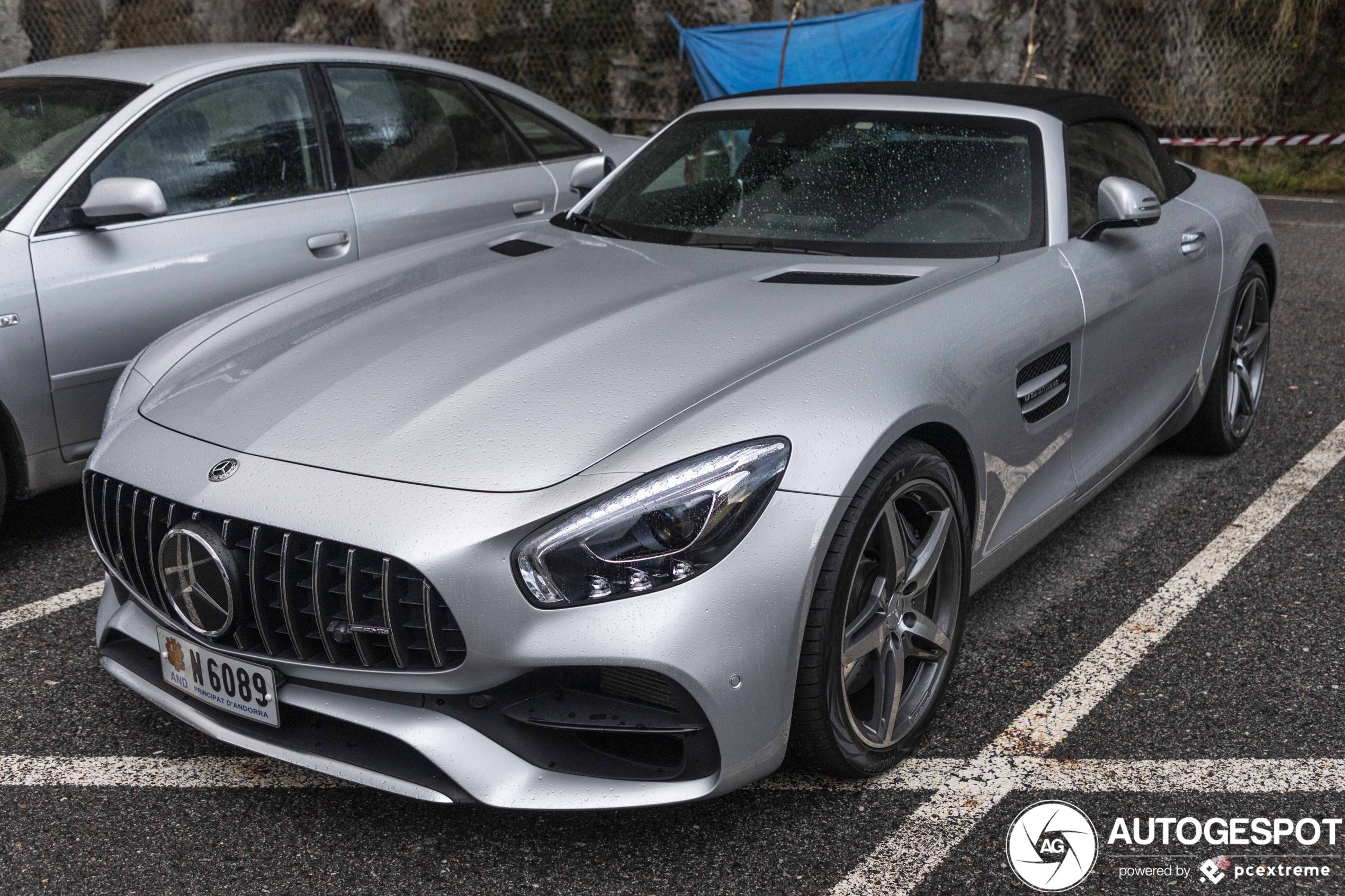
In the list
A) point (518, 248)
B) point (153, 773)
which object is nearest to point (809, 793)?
point (153, 773)

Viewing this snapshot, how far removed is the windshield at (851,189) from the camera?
3264 mm

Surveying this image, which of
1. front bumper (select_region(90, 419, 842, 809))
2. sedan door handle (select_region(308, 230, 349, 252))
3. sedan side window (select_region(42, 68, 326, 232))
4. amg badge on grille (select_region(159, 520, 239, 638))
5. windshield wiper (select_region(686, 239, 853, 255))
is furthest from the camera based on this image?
sedan door handle (select_region(308, 230, 349, 252))

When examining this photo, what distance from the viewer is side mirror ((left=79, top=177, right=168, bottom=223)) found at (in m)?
3.70

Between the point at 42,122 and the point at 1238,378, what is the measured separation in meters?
4.23

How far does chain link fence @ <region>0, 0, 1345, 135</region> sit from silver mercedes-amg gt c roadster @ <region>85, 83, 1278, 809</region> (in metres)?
8.29

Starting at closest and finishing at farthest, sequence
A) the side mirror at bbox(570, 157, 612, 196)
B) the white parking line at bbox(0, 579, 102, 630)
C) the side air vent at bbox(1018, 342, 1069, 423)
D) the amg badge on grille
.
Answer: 1. the amg badge on grille
2. the side air vent at bbox(1018, 342, 1069, 423)
3. the white parking line at bbox(0, 579, 102, 630)
4. the side mirror at bbox(570, 157, 612, 196)

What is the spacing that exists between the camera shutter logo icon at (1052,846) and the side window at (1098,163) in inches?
62.8

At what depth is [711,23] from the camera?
39.5ft

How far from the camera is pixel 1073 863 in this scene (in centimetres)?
233

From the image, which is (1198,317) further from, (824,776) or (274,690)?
(274,690)

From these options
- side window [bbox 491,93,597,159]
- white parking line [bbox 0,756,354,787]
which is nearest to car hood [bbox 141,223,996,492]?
white parking line [bbox 0,756,354,787]

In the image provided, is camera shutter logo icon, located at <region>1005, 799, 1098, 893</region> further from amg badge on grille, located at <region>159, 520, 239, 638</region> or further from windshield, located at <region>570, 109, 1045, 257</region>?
amg badge on grille, located at <region>159, 520, 239, 638</region>

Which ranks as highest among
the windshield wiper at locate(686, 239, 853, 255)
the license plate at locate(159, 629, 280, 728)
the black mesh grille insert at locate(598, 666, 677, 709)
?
the windshield wiper at locate(686, 239, 853, 255)

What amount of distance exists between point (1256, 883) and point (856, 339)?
1.29 meters
